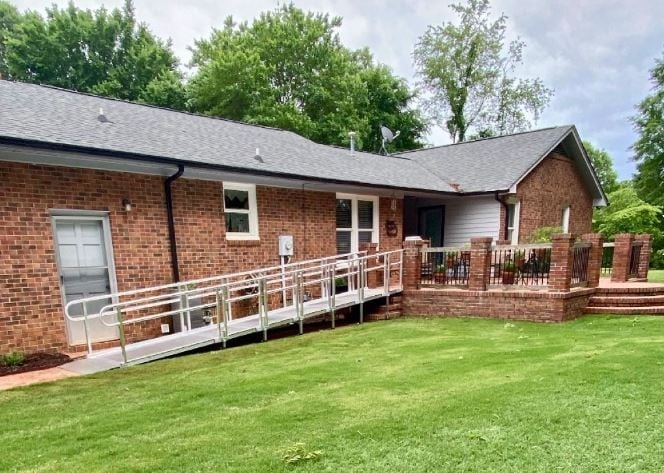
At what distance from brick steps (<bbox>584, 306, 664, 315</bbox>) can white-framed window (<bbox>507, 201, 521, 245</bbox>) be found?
175 inches

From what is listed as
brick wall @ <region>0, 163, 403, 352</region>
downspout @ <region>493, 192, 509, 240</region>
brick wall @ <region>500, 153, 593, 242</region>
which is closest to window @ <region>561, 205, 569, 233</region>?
brick wall @ <region>500, 153, 593, 242</region>

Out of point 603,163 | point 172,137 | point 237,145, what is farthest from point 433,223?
point 603,163

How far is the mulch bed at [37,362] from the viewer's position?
519 cm

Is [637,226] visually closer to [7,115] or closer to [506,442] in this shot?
[506,442]

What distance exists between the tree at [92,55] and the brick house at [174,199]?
14486mm

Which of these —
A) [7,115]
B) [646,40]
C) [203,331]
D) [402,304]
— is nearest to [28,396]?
Result: [203,331]

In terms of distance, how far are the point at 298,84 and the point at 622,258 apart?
21.0m

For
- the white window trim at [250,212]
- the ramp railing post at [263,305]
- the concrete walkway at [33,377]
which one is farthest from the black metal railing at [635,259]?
the concrete walkway at [33,377]

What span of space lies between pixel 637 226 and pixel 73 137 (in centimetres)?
1967

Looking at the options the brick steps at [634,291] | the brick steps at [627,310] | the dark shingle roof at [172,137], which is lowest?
the brick steps at [627,310]

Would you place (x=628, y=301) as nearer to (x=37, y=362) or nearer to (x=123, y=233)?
(x=123, y=233)

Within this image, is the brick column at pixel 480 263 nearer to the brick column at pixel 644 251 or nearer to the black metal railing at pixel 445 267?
the black metal railing at pixel 445 267

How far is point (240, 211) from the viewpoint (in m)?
8.41

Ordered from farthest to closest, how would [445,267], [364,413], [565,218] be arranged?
1. [565,218]
2. [445,267]
3. [364,413]
